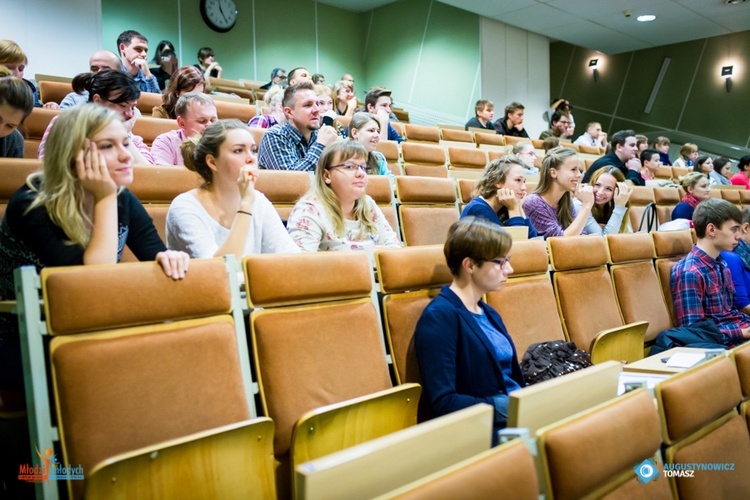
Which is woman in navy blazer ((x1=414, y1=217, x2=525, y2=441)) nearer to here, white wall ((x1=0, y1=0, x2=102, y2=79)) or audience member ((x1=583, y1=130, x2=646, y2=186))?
audience member ((x1=583, y1=130, x2=646, y2=186))

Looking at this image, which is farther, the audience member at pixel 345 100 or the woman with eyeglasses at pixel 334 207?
the audience member at pixel 345 100

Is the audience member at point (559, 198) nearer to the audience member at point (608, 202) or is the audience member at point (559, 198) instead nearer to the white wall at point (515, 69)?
the audience member at point (608, 202)

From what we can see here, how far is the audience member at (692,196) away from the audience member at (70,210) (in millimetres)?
3033

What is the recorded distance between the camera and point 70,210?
3.35 feet

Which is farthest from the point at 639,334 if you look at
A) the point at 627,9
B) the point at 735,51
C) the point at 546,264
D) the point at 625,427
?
the point at 735,51

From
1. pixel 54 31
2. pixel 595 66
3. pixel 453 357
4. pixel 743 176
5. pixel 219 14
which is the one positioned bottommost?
pixel 453 357

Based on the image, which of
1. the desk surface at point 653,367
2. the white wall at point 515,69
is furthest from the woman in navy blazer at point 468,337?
the white wall at point 515,69

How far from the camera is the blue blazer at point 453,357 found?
1178 mm

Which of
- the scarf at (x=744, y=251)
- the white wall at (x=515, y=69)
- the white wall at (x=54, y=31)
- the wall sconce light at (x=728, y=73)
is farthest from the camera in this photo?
the wall sconce light at (x=728, y=73)

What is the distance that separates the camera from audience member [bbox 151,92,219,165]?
2.08 m

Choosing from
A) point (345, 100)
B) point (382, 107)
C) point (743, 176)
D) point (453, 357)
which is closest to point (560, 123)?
point (743, 176)

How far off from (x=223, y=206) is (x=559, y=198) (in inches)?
58.3

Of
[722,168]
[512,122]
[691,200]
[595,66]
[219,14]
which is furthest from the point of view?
[595,66]

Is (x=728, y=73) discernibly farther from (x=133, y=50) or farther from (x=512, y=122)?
(x=133, y=50)
